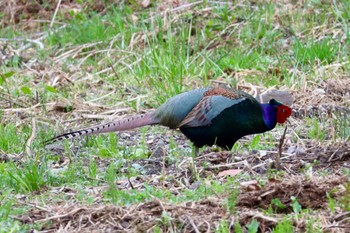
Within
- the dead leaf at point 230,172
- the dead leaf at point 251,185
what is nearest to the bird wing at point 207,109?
the dead leaf at point 230,172

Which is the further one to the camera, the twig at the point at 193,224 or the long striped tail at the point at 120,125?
the long striped tail at the point at 120,125

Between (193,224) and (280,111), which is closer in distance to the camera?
(193,224)

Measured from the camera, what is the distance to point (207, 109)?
245 inches

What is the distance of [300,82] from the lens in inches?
325

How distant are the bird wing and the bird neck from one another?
17 centimetres

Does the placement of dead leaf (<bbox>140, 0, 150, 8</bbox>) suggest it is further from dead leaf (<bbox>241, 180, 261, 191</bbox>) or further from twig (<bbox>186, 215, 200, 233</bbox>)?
twig (<bbox>186, 215, 200, 233</bbox>)

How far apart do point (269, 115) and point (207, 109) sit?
0.43 meters

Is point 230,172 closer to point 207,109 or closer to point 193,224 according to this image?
point 207,109

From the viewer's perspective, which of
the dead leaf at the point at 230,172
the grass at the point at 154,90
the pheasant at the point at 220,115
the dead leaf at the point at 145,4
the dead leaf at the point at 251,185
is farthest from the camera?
the dead leaf at the point at 145,4

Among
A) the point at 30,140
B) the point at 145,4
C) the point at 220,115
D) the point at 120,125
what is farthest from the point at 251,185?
the point at 145,4

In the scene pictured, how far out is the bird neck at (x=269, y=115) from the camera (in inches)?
244

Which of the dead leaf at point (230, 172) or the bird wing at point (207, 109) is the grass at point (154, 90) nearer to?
the dead leaf at point (230, 172)

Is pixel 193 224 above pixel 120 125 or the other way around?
above

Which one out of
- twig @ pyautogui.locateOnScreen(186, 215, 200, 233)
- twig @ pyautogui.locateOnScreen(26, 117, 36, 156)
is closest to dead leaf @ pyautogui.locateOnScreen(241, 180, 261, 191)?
twig @ pyautogui.locateOnScreen(186, 215, 200, 233)
